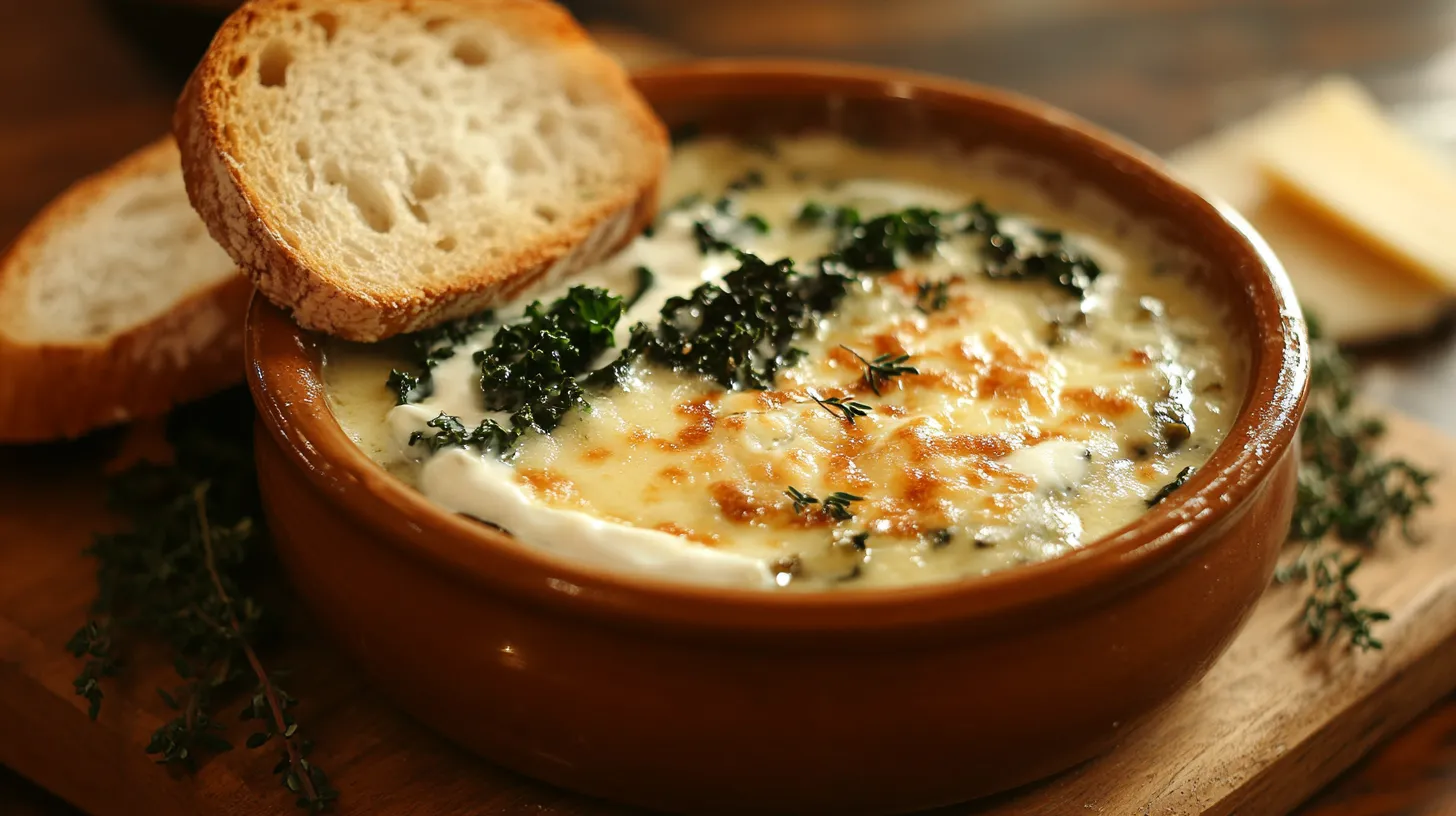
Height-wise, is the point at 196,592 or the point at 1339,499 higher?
the point at 1339,499

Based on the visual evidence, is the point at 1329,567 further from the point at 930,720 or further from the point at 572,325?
the point at 572,325

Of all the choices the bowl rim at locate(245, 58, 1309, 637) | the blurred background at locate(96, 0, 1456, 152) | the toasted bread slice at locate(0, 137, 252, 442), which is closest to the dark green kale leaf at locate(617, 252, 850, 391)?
the bowl rim at locate(245, 58, 1309, 637)

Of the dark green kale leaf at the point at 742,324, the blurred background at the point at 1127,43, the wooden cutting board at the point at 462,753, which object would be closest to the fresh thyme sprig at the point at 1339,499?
the wooden cutting board at the point at 462,753

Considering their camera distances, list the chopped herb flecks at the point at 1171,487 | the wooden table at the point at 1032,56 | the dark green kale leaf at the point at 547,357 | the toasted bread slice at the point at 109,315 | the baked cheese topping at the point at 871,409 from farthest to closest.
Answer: the wooden table at the point at 1032,56, the toasted bread slice at the point at 109,315, the dark green kale leaf at the point at 547,357, the chopped herb flecks at the point at 1171,487, the baked cheese topping at the point at 871,409

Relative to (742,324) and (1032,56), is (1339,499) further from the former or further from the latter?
(1032,56)

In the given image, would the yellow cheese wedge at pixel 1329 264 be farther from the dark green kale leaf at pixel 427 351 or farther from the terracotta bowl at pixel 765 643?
the dark green kale leaf at pixel 427 351

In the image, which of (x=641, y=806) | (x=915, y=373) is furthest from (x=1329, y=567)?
(x=641, y=806)

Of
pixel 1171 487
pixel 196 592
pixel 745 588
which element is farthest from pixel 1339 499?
pixel 196 592
